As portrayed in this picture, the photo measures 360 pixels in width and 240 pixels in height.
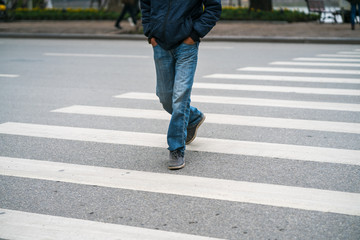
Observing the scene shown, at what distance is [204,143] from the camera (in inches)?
221

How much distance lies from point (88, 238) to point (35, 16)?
76.8 ft

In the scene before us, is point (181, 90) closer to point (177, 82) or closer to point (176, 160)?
point (177, 82)

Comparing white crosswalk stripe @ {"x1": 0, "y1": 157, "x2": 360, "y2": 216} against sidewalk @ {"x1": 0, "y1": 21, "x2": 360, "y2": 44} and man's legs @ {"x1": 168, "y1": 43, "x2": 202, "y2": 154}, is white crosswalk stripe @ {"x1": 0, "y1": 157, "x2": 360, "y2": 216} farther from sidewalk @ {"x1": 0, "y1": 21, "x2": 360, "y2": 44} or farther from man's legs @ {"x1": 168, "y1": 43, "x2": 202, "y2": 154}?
sidewalk @ {"x1": 0, "y1": 21, "x2": 360, "y2": 44}

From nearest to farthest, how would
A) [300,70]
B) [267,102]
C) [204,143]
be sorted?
Result: [204,143] < [267,102] < [300,70]

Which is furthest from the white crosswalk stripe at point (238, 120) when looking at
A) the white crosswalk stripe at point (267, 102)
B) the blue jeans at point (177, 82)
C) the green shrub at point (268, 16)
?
the green shrub at point (268, 16)

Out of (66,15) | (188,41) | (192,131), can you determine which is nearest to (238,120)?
(192,131)

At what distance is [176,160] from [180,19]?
3.98 ft

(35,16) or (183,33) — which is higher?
(183,33)

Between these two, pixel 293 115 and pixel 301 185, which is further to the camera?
pixel 293 115

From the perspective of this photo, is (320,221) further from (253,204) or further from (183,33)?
(183,33)

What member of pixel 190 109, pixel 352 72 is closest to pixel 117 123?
pixel 190 109

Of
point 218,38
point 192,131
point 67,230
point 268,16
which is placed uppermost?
point 67,230

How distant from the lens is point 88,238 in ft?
11.0

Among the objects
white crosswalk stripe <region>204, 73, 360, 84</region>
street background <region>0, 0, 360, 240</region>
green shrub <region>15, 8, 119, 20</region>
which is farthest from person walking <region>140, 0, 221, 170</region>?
green shrub <region>15, 8, 119, 20</region>
